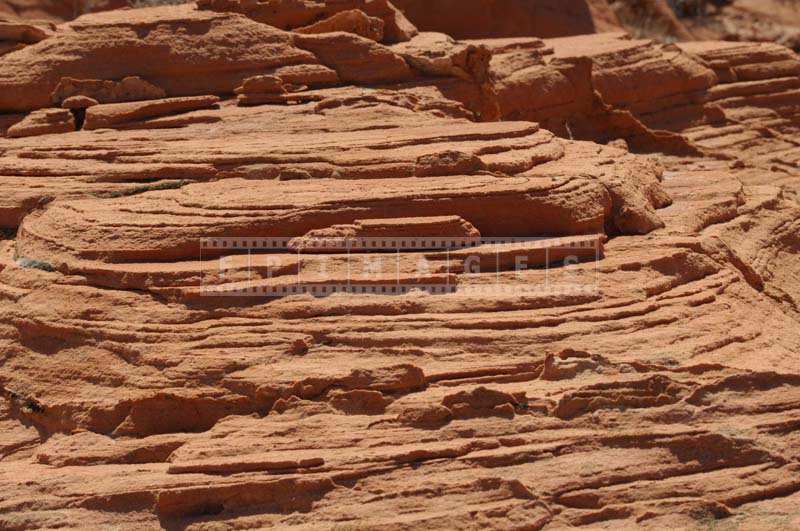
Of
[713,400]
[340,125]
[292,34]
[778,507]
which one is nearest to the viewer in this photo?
[778,507]

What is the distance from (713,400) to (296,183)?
3505mm

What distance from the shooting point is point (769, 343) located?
28.1ft

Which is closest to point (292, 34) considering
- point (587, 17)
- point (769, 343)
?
point (769, 343)

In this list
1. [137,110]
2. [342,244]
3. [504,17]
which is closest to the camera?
[342,244]

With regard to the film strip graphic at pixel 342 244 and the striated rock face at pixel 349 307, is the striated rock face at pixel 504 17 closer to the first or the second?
the striated rock face at pixel 349 307

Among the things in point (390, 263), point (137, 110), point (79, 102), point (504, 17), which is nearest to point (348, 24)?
point (137, 110)

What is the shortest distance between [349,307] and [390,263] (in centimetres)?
52

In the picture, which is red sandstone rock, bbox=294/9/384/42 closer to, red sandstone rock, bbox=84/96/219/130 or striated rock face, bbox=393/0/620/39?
red sandstone rock, bbox=84/96/219/130

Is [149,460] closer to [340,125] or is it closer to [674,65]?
[340,125]

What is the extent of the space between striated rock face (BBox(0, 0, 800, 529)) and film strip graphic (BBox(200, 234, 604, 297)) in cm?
2

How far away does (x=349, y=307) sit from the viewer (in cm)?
827

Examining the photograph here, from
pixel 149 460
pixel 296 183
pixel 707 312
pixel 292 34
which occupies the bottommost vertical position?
pixel 149 460

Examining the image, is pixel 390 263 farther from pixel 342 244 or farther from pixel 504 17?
pixel 504 17

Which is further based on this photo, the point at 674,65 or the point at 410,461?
the point at 674,65
